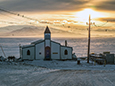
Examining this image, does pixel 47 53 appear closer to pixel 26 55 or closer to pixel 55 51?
pixel 55 51

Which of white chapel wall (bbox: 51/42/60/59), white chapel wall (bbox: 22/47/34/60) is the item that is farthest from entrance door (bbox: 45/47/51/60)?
white chapel wall (bbox: 22/47/34/60)

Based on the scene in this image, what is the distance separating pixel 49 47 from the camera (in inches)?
1700

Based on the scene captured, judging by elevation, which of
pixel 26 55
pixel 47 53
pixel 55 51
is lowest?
pixel 26 55

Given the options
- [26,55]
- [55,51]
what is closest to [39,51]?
[26,55]

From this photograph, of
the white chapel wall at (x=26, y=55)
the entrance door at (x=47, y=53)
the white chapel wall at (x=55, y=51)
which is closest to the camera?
the white chapel wall at (x=26, y=55)

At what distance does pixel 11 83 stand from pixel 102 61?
83.0 ft

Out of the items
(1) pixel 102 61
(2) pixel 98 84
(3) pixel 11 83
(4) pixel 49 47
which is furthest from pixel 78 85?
(4) pixel 49 47

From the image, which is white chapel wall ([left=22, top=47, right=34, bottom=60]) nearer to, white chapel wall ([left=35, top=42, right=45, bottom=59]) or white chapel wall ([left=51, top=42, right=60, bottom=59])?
white chapel wall ([left=35, top=42, right=45, bottom=59])

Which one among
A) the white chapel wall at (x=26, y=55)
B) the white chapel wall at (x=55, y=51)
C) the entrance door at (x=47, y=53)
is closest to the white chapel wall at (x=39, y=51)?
the entrance door at (x=47, y=53)

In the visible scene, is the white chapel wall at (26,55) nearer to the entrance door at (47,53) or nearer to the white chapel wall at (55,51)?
the entrance door at (47,53)

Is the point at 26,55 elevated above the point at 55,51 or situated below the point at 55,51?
below

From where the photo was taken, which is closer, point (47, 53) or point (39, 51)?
point (39, 51)

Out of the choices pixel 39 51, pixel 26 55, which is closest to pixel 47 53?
pixel 39 51

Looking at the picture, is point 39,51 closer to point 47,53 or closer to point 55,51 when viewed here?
point 47,53
